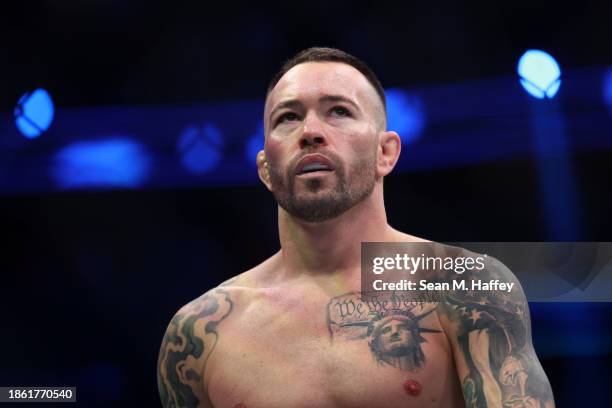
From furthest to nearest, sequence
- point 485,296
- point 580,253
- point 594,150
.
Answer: point 594,150 < point 580,253 < point 485,296

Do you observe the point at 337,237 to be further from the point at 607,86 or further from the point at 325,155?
the point at 607,86

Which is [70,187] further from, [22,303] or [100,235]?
[22,303]

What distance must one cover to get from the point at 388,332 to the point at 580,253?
0.69 m

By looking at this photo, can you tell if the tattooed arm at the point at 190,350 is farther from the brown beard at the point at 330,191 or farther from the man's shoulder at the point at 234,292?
the brown beard at the point at 330,191

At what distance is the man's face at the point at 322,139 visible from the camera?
297 centimetres

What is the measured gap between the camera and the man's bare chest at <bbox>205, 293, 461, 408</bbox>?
9.32ft

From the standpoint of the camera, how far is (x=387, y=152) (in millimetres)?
3170

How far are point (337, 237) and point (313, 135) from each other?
355 mm

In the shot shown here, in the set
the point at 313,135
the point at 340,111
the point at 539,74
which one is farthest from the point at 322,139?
the point at 539,74

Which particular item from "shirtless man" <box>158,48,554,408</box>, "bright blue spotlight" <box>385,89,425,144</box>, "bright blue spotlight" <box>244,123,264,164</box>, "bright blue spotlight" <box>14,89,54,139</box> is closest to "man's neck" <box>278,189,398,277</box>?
"shirtless man" <box>158,48,554,408</box>

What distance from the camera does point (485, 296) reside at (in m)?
2.89

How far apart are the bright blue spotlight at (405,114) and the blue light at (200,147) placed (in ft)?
2.22

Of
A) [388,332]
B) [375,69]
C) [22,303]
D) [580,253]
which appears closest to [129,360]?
[22,303]

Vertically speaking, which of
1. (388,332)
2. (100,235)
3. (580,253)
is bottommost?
(388,332)
